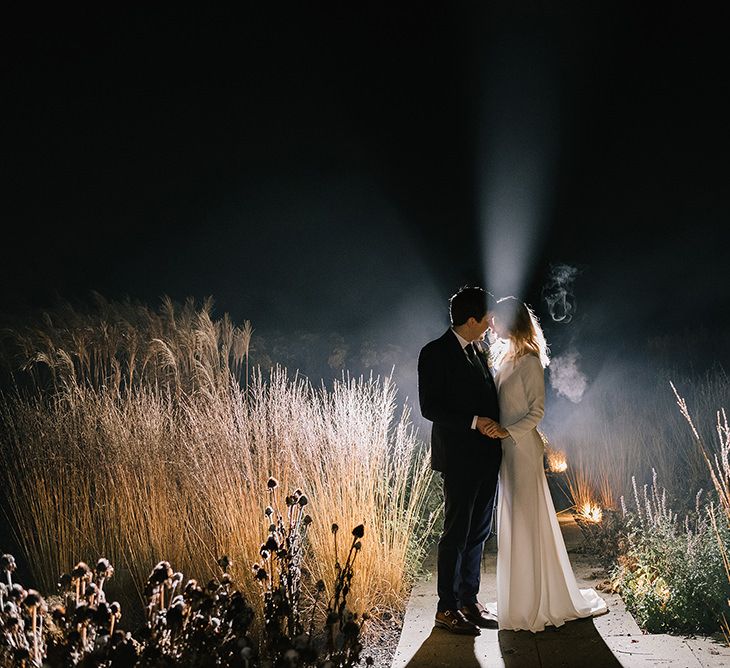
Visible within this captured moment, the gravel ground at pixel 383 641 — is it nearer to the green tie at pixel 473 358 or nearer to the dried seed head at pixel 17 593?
the green tie at pixel 473 358

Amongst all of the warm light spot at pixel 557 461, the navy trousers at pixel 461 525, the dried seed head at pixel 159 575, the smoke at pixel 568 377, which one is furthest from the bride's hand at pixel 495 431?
the smoke at pixel 568 377

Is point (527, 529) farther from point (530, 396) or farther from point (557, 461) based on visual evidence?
point (557, 461)

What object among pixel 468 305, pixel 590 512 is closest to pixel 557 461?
pixel 590 512

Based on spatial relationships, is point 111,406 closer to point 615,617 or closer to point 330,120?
point 615,617

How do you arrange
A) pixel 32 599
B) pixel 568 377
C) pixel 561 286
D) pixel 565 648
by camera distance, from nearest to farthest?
pixel 32 599
pixel 565 648
pixel 568 377
pixel 561 286

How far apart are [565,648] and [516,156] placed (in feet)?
54.4

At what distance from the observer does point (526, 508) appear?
13.5 ft

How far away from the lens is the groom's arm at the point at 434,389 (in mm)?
4031

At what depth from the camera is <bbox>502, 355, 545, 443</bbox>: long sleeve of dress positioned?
404cm

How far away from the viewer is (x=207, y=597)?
237 centimetres

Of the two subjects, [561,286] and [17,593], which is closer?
[17,593]

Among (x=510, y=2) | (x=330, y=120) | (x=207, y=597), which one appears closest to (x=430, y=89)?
(x=330, y=120)

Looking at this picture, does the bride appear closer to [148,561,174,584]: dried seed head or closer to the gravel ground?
the gravel ground

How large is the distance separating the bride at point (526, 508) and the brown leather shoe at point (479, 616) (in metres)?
0.11
